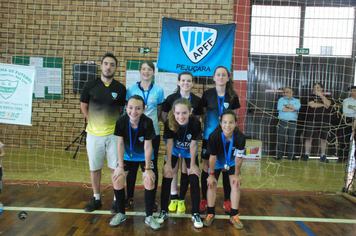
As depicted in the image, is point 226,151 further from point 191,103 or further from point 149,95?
point 149,95

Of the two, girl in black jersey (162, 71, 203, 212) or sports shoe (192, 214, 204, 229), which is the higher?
girl in black jersey (162, 71, 203, 212)

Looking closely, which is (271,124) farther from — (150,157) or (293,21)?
(150,157)

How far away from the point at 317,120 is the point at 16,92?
515 centimetres

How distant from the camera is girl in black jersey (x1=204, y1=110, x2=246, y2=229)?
2.16 metres

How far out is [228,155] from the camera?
224 cm

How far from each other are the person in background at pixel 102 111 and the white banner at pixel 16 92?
3.96 ft

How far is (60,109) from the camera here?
501cm

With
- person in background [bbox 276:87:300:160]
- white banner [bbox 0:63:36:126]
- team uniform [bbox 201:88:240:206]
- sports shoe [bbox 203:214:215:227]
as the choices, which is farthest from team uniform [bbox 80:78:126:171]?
person in background [bbox 276:87:300:160]

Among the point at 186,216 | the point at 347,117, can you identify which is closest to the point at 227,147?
the point at 186,216

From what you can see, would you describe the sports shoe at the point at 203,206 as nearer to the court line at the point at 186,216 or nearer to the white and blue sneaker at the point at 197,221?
the court line at the point at 186,216

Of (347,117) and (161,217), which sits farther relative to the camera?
(347,117)

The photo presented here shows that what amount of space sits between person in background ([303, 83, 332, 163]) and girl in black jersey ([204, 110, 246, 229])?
128 inches

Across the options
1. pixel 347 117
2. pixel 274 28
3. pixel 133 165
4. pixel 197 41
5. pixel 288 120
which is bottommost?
pixel 133 165

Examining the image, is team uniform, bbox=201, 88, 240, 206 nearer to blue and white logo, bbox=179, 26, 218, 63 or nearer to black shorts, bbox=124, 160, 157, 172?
black shorts, bbox=124, 160, 157, 172
